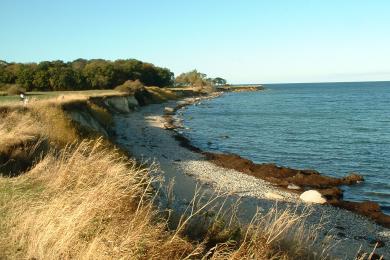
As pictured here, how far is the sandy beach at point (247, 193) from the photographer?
47.7ft

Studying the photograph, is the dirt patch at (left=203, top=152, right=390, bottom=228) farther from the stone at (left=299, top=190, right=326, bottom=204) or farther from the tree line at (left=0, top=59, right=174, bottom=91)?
the tree line at (left=0, top=59, right=174, bottom=91)

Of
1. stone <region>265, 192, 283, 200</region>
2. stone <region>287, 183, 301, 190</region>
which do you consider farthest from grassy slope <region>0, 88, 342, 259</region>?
stone <region>287, 183, 301, 190</region>

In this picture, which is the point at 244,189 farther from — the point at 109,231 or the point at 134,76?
the point at 134,76

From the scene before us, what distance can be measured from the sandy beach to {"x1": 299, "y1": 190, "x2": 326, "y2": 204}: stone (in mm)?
454

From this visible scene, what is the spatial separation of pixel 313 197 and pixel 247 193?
3.12 meters

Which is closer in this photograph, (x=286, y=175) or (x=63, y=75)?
(x=286, y=175)

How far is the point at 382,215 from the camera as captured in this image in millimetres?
18312

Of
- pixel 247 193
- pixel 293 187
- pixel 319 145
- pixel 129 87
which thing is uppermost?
pixel 129 87

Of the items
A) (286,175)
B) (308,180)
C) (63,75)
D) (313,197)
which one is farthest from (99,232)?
(63,75)

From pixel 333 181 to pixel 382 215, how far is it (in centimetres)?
599

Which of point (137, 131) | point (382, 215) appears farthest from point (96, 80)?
point (382, 215)

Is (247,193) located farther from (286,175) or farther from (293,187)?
(286,175)

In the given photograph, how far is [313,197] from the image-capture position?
20.1 m

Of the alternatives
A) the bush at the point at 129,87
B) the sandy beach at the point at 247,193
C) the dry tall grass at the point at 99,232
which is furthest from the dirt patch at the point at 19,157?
the bush at the point at 129,87
